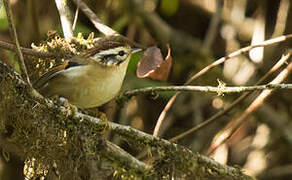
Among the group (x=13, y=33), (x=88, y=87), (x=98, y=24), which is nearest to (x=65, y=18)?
(x=98, y=24)

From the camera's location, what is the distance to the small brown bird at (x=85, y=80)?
283cm

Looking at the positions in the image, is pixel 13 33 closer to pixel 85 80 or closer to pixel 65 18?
pixel 85 80

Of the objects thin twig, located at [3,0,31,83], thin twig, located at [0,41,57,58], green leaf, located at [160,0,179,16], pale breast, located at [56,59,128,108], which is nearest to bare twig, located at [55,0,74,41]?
thin twig, located at [0,41,57,58]

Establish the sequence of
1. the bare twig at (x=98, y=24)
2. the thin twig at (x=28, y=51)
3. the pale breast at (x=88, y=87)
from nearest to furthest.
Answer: the thin twig at (x=28, y=51) < the pale breast at (x=88, y=87) < the bare twig at (x=98, y=24)

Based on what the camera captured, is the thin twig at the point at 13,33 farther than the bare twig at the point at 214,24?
No

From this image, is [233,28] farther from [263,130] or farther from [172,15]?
[263,130]

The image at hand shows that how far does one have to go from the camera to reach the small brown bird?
2830mm

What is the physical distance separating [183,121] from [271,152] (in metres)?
A: 0.91

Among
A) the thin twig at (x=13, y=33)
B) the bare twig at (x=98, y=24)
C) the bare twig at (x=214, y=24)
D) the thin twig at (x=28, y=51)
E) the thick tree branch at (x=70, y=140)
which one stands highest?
the bare twig at (x=214, y=24)

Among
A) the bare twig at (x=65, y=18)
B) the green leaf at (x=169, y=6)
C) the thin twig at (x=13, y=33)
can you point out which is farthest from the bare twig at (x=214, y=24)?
the thin twig at (x=13, y=33)

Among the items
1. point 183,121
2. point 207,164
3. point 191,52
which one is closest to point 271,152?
point 183,121

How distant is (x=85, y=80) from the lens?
283 cm

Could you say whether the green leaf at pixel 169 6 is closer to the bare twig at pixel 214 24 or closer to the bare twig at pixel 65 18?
the bare twig at pixel 214 24

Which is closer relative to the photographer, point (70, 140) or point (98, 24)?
point (70, 140)
